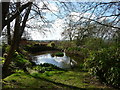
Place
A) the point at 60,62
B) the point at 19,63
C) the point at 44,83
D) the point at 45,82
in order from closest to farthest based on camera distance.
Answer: the point at 44,83
the point at 45,82
the point at 19,63
the point at 60,62

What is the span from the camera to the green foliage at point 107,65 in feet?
14.0

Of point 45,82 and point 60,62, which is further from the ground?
point 45,82

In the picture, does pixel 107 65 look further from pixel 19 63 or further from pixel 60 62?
pixel 60 62

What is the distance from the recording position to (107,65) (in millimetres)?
4875

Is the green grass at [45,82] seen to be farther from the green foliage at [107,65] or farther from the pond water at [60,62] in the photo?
the pond water at [60,62]

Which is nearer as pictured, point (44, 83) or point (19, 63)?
point (44, 83)

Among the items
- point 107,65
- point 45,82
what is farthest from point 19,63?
point 107,65

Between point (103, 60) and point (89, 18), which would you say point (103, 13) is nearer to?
point (89, 18)

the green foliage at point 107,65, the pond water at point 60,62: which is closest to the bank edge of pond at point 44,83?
the green foliage at point 107,65

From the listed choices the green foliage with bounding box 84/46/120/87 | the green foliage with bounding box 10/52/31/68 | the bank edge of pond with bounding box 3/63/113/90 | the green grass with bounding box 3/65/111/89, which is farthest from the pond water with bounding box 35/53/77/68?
the bank edge of pond with bounding box 3/63/113/90

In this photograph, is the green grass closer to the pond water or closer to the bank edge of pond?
the bank edge of pond

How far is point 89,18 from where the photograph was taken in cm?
453

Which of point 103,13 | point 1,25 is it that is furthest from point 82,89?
point 1,25

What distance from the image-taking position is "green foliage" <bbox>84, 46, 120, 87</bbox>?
Answer: 427 cm
